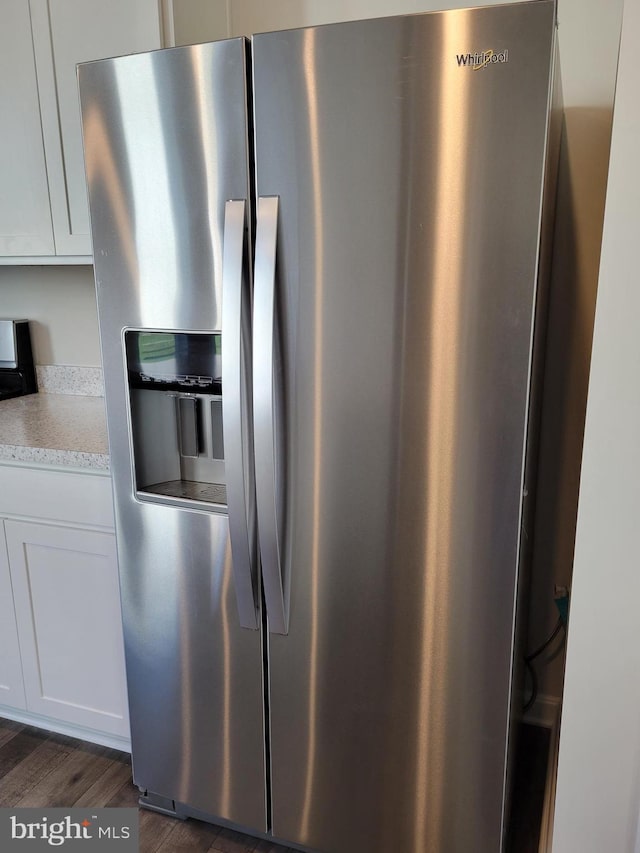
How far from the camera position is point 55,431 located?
2.03 meters

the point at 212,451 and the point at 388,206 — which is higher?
the point at 388,206

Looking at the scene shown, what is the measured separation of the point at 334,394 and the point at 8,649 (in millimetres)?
1444

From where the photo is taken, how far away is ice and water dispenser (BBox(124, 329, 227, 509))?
5.00ft

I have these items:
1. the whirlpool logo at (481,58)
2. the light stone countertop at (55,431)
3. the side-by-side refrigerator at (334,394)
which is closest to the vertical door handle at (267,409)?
the side-by-side refrigerator at (334,394)

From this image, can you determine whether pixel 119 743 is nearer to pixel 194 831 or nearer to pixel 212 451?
pixel 194 831

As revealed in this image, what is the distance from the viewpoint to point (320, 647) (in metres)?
1.50

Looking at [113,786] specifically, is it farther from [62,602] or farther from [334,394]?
[334,394]

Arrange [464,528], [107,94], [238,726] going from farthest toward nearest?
[238,726] → [107,94] → [464,528]

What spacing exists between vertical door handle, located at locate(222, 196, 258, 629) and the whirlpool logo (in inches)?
18.5

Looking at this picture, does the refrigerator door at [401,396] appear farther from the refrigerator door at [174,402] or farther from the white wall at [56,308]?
the white wall at [56,308]

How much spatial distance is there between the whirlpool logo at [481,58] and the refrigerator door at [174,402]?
1.36 feet

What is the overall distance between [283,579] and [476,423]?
54 centimetres

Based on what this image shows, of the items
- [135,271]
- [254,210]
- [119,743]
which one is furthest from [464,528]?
[119,743]

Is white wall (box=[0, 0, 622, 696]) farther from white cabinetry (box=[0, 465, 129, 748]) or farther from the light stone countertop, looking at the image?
white cabinetry (box=[0, 465, 129, 748])
